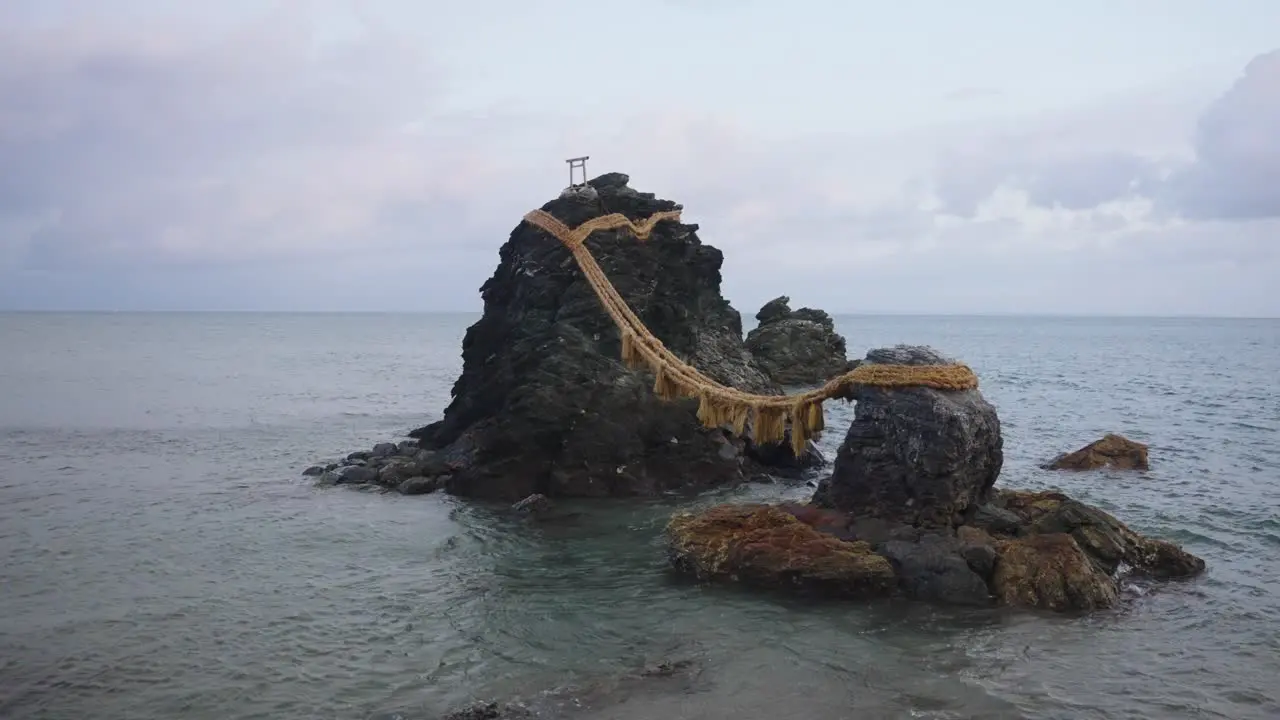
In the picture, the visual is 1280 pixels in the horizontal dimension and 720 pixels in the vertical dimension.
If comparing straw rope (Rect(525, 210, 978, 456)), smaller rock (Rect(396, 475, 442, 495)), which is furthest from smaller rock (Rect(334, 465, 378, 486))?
straw rope (Rect(525, 210, 978, 456))

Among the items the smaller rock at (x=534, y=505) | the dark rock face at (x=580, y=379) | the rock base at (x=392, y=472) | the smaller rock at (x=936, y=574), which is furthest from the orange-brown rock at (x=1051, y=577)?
the rock base at (x=392, y=472)

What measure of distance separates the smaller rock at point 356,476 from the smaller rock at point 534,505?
582 centimetres

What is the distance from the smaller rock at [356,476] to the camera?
994 inches

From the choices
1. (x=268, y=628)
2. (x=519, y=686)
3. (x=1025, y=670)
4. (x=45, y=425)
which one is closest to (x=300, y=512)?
(x=268, y=628)

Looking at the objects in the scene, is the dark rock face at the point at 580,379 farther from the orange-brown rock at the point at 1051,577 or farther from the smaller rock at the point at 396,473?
the orange-brown rock at the point at 1051,577

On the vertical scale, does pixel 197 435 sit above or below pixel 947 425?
below

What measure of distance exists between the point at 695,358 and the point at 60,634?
17.1 meters

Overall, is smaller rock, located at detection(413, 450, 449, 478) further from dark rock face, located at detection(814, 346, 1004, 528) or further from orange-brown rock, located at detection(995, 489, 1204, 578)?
orange-brown rock, located at detection(995, 489, 1204, 578)

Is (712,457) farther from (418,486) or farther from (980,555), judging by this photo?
(980,555)

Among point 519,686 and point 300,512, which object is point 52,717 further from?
point 300,512

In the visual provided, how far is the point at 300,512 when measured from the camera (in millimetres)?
22094

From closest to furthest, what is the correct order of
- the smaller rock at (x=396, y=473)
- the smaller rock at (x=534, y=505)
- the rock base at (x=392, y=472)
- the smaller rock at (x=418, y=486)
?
the smaller rock at (x=534, y=505), the smaller rock at (x=418, y=486), the rock base at (x=392, y=472), the smaller rock at (x=396, y=473)

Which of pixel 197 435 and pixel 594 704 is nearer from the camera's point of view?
pixel 594 704

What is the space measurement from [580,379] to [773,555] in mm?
8940
